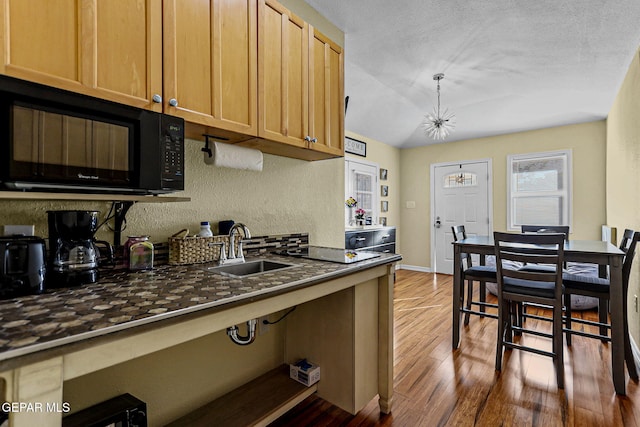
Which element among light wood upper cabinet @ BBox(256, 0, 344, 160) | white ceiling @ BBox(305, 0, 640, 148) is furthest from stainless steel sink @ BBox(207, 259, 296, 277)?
white ceiling @ BBox(305, 0, 640, 148)

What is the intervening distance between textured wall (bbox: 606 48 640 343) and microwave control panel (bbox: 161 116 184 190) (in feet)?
10.3

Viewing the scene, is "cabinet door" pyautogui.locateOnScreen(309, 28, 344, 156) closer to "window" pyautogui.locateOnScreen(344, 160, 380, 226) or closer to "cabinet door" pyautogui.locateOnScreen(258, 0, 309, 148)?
"cabinet door" pyautogui.locateOnScreen(258, 0, 309, 148)

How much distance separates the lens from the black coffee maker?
1087 mm

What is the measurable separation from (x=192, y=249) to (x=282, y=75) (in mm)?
1051

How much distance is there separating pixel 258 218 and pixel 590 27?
2823 millimetres

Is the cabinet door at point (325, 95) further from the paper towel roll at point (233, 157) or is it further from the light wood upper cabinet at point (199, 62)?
the paper towel roll at point (233, 157)

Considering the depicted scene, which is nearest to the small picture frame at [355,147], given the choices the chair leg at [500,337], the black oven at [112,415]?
the chair leg at [500,337]

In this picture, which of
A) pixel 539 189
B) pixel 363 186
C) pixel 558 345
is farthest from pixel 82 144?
pixel 539 189

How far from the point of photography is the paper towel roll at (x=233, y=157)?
157cm

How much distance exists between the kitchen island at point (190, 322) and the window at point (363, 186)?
3039 mm

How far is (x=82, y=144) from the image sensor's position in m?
1.05

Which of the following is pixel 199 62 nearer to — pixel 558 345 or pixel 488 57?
pixel 558 345

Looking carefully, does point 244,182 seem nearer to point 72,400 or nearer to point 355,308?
point 355,308

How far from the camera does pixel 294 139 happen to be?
6.02ft
